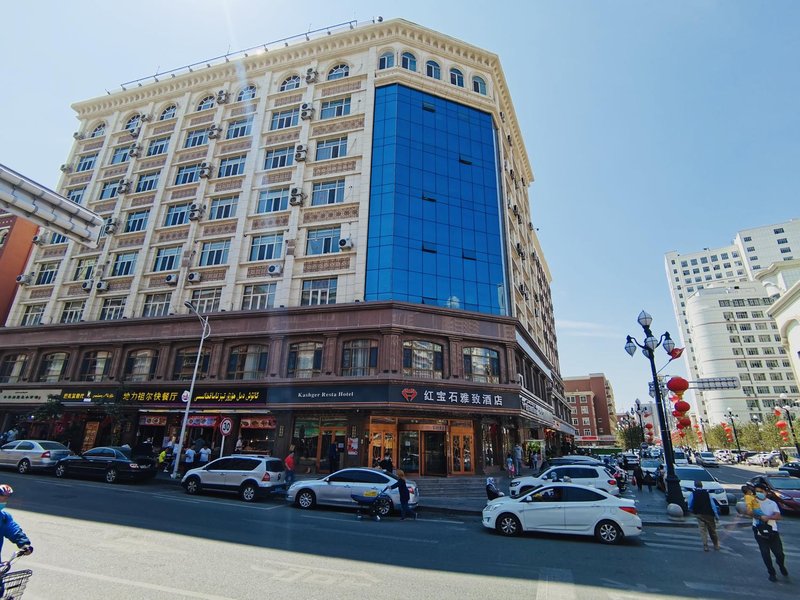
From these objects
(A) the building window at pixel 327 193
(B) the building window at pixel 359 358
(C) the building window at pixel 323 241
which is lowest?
(B) the building window at pixel 359 358

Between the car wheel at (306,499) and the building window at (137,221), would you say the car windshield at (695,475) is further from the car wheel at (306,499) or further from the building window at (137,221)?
the building window at (137,221)

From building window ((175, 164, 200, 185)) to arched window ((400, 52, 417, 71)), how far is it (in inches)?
744

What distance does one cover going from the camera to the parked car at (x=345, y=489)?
1470cm

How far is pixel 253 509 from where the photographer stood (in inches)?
564

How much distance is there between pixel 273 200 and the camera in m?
30.6

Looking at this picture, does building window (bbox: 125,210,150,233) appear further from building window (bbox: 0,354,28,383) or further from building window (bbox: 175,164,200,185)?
building window (bbox: 0,354,28,383)

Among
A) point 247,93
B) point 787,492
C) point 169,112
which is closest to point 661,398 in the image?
point 787,492

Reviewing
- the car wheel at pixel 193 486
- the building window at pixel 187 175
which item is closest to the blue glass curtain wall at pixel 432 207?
the car wheel at pixel 193 486

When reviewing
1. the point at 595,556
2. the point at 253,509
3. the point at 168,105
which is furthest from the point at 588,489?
the point at 168,105

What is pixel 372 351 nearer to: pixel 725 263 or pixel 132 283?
pixel 132 283

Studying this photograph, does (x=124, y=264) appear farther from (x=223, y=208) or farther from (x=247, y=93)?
(x=247, y=93)

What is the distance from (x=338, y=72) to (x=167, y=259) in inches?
809

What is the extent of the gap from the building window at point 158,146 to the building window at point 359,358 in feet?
89.9

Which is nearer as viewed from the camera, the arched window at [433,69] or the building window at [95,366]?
the building window at [95,366]
